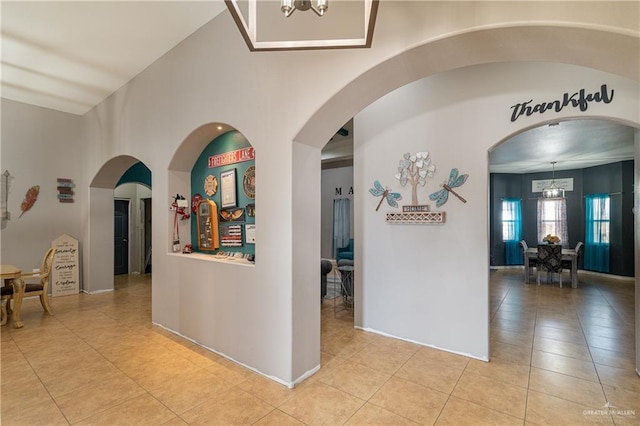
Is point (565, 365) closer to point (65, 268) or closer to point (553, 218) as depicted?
point (553, 218)

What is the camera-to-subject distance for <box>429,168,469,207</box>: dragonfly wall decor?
3150mm

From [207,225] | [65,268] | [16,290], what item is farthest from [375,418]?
[65,268]

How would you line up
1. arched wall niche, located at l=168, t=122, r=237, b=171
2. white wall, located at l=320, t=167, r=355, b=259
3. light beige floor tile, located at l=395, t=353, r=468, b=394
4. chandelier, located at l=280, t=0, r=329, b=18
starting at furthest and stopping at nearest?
white wall, located at l=320, t=167, r=355, b=259, arched wall niche, located at l=168, t=122, r=237, b=171, light beige floor tile, located at l=395, t=353, r=468, b=394, chandelier, located at l=280, t=0, r=329, b=18

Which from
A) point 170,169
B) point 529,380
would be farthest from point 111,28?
point 529,380

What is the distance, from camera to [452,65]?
2.09 metres

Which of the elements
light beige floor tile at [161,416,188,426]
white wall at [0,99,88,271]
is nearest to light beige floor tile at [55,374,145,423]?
light beige floor tile at [161,416,188,426]

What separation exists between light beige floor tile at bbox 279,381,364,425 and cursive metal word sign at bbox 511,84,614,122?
3002 millimetres

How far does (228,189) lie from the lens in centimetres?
355

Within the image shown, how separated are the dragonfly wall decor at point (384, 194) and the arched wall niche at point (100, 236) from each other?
487 cm

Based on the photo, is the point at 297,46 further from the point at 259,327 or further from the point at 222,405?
the point at 222,405

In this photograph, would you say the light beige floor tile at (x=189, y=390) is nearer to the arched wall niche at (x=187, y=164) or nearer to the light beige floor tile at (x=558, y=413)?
the arched wall niche at (x=187, y=164)

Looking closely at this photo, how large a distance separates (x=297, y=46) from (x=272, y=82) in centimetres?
113

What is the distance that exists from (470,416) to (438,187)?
84.4 inches

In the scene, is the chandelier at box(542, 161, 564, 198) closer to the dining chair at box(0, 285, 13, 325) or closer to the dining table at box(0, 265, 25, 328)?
the dining table at box(0, 265, 25, 328)
